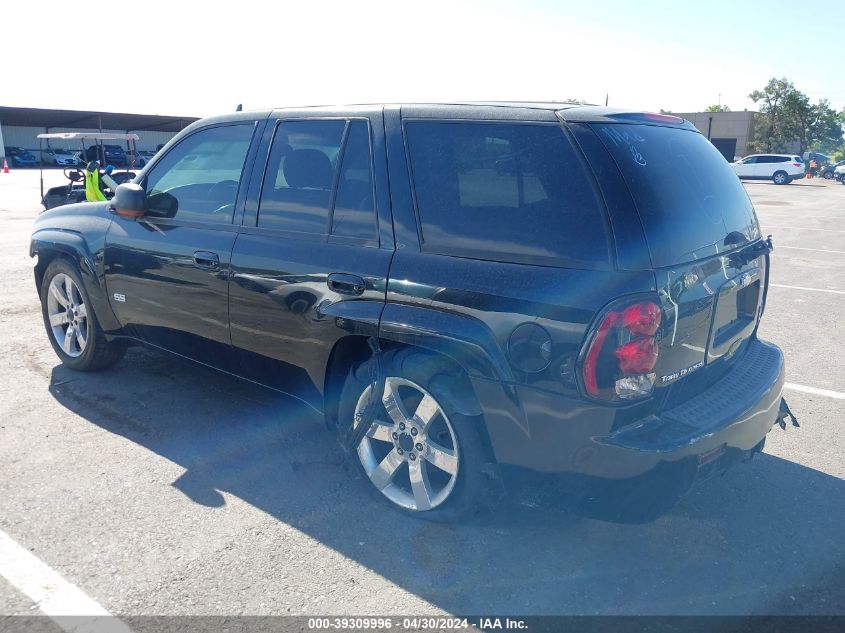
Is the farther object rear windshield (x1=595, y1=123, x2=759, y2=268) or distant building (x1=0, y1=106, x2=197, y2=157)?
distant building (x1=0, y1=106, x2=197, y2=157)

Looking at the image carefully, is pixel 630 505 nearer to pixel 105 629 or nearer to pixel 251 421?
pixel 105 629

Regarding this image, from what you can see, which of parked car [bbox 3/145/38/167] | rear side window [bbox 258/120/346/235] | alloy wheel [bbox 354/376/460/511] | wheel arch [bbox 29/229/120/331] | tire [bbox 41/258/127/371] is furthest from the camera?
parked car [bbox 3/145/38/167]

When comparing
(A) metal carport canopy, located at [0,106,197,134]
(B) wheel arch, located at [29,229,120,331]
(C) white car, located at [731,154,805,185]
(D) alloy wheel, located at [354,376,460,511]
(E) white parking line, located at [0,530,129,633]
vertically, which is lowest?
(C) white car, located at [731,154,805,185]

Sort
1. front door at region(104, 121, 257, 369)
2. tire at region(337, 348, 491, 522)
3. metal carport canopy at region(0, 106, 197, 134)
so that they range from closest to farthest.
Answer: tire at region(337, 348, 491, 522) → front door at region(104, 121, 257, 369) → metal carport canopy at region(0, 106, 197, 134)

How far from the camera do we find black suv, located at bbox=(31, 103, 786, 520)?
2721 mm

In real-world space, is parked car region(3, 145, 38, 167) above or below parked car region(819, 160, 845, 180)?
above

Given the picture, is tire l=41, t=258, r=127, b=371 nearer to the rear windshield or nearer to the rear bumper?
the rear bumper

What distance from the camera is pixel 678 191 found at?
2980 mm

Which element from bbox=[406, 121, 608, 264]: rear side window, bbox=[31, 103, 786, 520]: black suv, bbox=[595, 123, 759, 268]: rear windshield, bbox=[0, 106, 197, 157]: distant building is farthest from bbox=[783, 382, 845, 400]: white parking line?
bbox=[0, 106, 197, 157]: distant building

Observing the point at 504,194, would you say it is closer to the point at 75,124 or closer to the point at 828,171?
the point at 828,171

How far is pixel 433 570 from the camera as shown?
3023 mm

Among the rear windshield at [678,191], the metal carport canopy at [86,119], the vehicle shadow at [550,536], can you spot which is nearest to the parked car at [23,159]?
the metal carport canopy at [86,119]

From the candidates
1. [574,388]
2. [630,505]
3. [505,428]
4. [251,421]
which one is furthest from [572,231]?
[251,421]

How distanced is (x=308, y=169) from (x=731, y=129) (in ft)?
241
